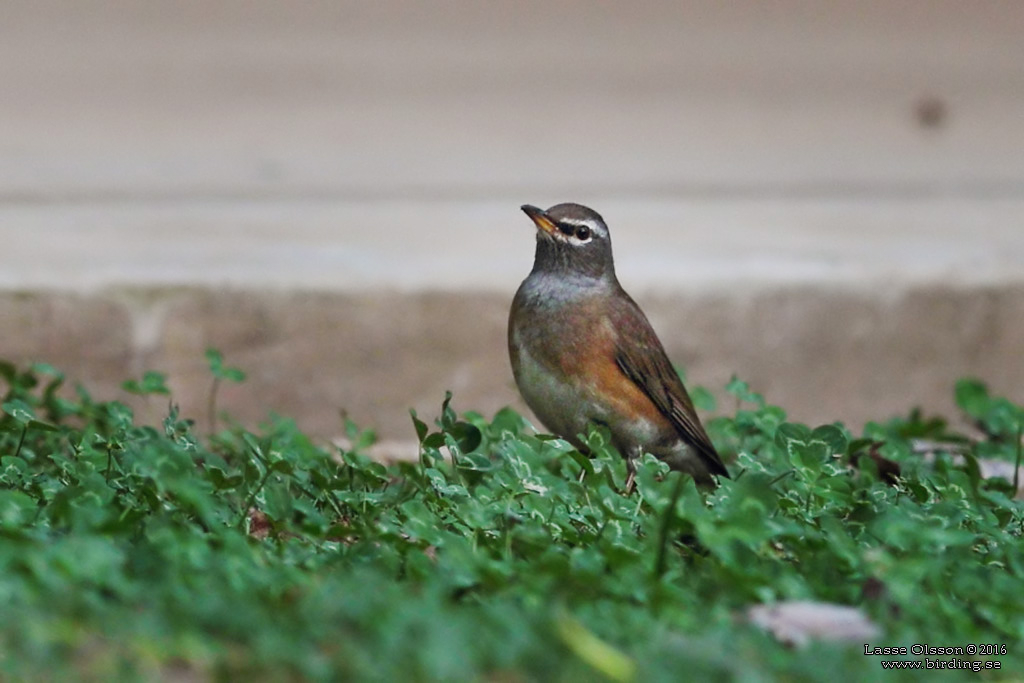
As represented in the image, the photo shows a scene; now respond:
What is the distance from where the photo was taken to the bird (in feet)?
18.4

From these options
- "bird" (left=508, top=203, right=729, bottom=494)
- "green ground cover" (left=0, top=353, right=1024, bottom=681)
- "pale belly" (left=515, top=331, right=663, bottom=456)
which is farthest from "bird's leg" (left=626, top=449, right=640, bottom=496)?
"green ground cover" (left=0, top=353, right=1024, bottom=681)

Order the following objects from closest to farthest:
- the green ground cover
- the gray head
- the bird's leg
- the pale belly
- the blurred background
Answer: the green ground cover, the bird's leg, the pale belly, the gray head, the blurred background

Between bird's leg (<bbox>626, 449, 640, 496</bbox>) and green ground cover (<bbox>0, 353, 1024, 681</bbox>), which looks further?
bird's leg (<bbox>626, 449, 640, 496</bbox>)

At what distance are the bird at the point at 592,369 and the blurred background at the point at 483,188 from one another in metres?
2.00

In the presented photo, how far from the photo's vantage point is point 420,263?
8.13 metres

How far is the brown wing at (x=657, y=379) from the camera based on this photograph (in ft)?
18.7

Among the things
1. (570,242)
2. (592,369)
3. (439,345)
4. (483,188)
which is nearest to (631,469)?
(592,369)

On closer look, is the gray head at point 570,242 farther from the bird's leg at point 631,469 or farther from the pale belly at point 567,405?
the bird's leg at point 631,469

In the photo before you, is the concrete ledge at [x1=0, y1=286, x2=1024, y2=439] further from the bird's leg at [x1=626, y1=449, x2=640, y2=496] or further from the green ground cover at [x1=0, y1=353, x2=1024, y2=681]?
the green ground cover at [x1=0, y1=353, x2=1024, y2=681]

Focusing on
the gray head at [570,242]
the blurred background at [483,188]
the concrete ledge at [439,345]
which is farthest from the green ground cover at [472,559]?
the blurred background at [483,188]

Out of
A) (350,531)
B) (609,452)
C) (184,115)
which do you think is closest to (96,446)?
(350,531)

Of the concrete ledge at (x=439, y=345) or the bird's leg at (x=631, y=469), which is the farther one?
the concrete ledge at (x=439, y=345)

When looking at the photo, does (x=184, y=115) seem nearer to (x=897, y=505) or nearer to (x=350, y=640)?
(x=897, y=505)

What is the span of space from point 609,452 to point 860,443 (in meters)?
1.17
